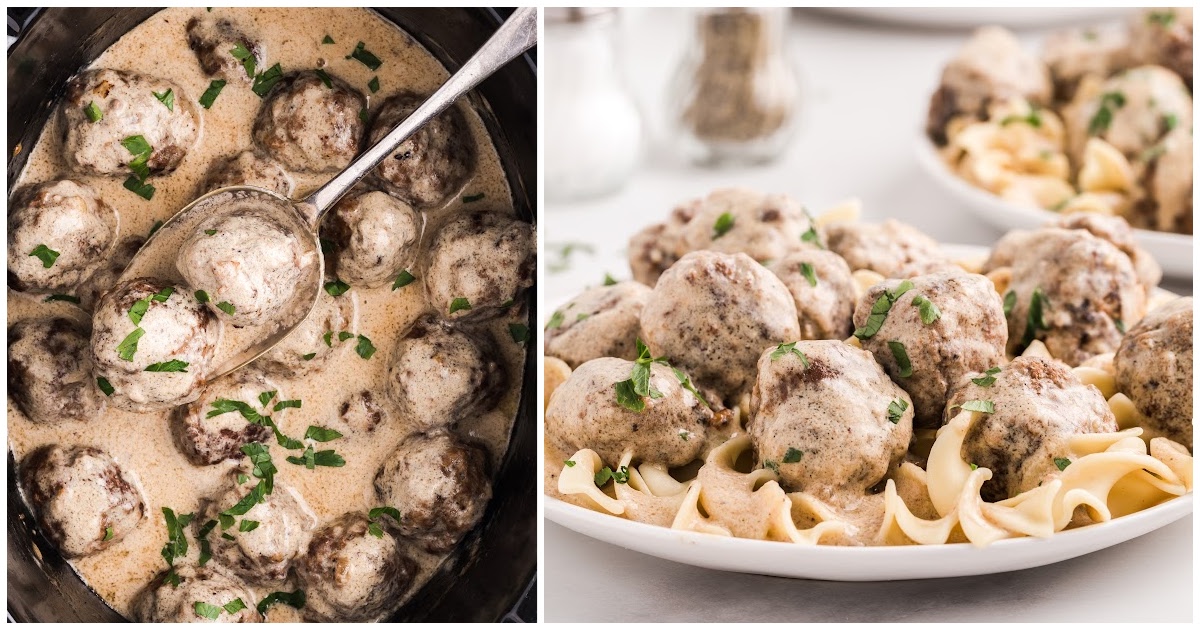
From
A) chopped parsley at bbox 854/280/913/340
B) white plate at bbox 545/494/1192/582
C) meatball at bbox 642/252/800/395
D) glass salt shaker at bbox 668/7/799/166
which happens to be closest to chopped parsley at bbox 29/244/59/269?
white plate at bbox 545/494/1192/582

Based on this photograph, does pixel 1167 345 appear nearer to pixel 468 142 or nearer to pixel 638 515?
pixel 638 515

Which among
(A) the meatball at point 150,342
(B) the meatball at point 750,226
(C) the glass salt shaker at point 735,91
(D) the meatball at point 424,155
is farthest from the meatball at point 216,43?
(C) the glass salt shaker at point 735,91

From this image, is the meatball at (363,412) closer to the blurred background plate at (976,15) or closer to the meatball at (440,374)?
the meatball at (440,374)

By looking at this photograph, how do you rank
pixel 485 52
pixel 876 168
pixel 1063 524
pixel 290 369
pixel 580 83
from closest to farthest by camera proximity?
pixel 1063 524, pixel 485 52, pixel 290 369, pixel 580 83, pixel 876 168

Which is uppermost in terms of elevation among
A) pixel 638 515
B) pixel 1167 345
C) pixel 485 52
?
pixel 485 52

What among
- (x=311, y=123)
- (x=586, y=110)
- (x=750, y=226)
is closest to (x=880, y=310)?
(x=750, y=226)

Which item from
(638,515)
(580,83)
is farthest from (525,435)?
(580,83)

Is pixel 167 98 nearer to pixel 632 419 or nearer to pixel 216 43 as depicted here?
pixel 216 43
